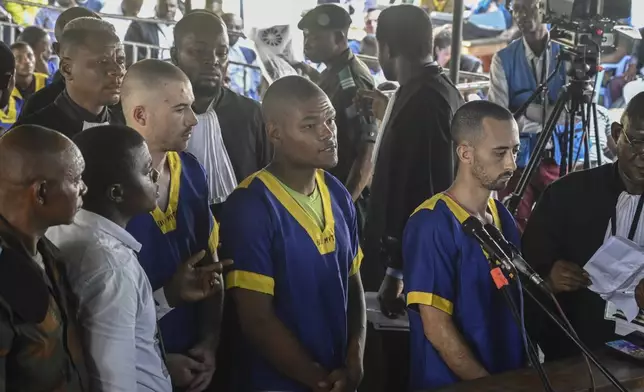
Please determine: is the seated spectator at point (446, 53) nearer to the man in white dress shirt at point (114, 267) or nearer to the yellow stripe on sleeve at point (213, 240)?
the yellow stripe on sleeve at point (213, 240)

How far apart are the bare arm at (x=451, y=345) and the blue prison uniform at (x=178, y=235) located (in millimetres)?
695

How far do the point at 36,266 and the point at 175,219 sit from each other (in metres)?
0.72

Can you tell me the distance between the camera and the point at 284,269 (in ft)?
7.34

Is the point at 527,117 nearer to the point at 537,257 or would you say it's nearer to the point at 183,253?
the point at 537,257

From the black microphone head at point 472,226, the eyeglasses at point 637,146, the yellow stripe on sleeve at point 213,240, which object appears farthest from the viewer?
the eyeglasses at point 637,146

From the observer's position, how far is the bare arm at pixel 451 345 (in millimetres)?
2148

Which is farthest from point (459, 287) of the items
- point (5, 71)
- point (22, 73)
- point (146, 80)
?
point (22, 73)

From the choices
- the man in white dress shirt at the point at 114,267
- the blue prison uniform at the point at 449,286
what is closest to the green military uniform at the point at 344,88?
the blue prison uniform at the point at 449,286

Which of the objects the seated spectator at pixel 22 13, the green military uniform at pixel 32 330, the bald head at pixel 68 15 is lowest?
the green military uniform at pixel 32 330

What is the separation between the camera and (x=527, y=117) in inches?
173

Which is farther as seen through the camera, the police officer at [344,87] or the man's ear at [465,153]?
the police officer at [344,87]

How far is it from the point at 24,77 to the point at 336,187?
391 centimetres

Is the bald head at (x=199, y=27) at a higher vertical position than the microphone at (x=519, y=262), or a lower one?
higher

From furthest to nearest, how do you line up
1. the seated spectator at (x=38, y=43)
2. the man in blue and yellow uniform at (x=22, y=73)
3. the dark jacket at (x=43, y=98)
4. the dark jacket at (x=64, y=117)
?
the seated spectator at (x=38, y=43) < the man in blue and yellow uniform at (x=22, y=73) < the dark jacket at (x=43, y=98) < the dark jacket at (x=64, y=117)
